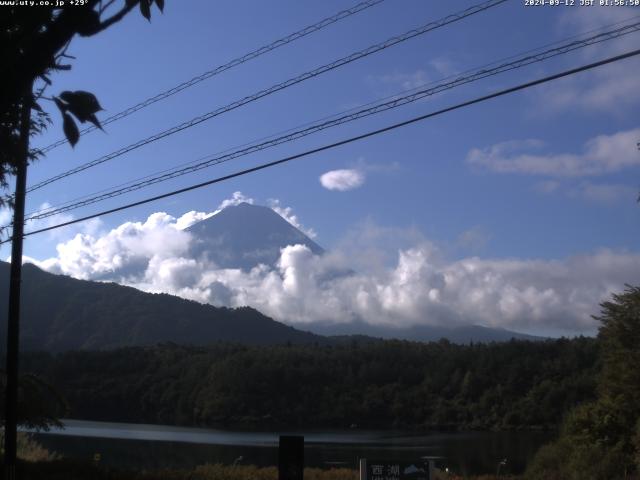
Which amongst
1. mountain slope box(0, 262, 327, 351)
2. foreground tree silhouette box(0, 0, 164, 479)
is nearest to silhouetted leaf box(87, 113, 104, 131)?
foreground tree silhouette box(0, 0, 164, 479)

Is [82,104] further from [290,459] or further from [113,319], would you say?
[113,319]

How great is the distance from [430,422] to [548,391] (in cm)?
1862

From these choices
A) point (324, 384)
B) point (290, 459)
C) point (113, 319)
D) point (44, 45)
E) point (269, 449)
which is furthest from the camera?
point (113, 319)

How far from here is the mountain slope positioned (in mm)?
145500

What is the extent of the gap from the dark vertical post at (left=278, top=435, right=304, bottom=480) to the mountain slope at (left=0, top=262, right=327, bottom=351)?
117105 mm

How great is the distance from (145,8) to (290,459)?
797 cm

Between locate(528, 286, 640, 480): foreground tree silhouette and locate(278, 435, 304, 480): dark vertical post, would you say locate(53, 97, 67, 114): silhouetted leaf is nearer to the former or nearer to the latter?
locate(278, 435, 304, 480): dark vertical post

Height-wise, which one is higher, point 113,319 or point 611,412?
point 113,319

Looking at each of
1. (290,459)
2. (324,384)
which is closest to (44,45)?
(290,459)

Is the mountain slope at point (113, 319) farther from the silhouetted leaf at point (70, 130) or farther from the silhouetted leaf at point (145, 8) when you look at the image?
the silhouetted leaf at point (145, 8)

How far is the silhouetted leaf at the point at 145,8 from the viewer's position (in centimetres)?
539

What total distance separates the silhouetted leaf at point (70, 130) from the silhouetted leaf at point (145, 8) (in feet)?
2.78

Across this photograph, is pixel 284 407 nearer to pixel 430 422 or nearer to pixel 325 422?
pixel 325 422

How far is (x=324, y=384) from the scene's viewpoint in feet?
316
